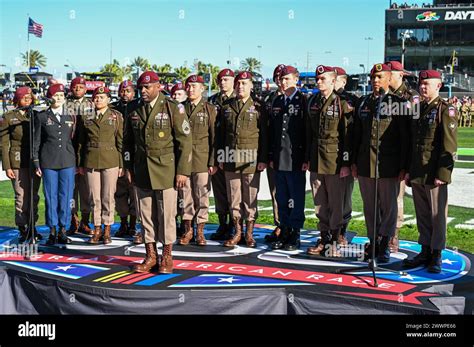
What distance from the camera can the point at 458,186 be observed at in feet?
43.6

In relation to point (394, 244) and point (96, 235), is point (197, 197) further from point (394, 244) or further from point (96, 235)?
point (394, 244)

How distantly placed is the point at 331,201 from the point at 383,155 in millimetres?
828

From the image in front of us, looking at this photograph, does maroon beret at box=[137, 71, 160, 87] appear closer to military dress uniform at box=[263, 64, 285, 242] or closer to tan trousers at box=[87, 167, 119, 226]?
military dress uniform at box=[263, 64, 285, 242]

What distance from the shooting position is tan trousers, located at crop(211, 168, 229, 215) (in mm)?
8047

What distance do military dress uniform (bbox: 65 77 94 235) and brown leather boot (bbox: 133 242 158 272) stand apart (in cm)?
184

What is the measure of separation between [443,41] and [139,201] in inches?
2283

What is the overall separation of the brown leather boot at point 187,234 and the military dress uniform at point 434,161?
264 centimetres

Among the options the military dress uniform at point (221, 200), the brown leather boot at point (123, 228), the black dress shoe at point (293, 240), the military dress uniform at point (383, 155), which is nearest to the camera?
the military dress uniform at point (383, 155)

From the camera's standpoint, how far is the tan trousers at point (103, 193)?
305 inches

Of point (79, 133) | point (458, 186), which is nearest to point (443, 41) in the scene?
point (458, 186)

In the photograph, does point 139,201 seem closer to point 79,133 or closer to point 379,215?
point 79,133

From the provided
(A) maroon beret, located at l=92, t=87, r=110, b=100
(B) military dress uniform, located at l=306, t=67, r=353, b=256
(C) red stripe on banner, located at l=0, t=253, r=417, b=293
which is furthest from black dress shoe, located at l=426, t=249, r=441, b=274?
(A) maroon beret, located at l=92, t=87, r=110, b=100

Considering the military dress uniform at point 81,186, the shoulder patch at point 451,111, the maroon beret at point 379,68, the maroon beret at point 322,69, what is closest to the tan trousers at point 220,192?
the military dress uniform at point 81,186

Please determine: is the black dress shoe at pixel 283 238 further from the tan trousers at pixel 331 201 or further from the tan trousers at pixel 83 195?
the tan trousers at pixel 83 195
